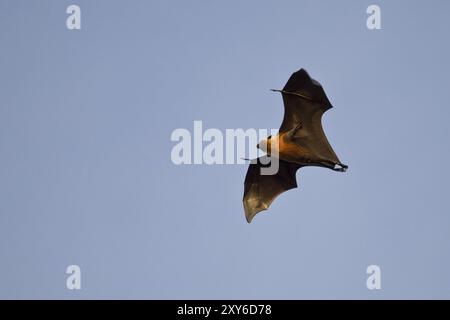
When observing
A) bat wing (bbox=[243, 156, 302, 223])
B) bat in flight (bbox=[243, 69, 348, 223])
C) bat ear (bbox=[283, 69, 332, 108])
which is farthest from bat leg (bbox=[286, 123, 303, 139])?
bat wing (bbox=[243, 156, 302, 223])

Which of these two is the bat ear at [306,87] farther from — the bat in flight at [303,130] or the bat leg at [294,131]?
the bat leg at [294,131]

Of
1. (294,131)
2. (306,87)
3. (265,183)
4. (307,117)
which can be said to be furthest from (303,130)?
(265,183)

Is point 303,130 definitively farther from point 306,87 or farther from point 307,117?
point 306,87

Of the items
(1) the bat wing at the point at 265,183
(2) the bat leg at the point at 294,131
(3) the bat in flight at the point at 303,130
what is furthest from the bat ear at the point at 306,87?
(1) the bat wing at the point at 265,183

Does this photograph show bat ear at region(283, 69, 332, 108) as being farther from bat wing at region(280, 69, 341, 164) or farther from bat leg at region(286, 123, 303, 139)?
bat leg at region(286, 123, 303, 139)
